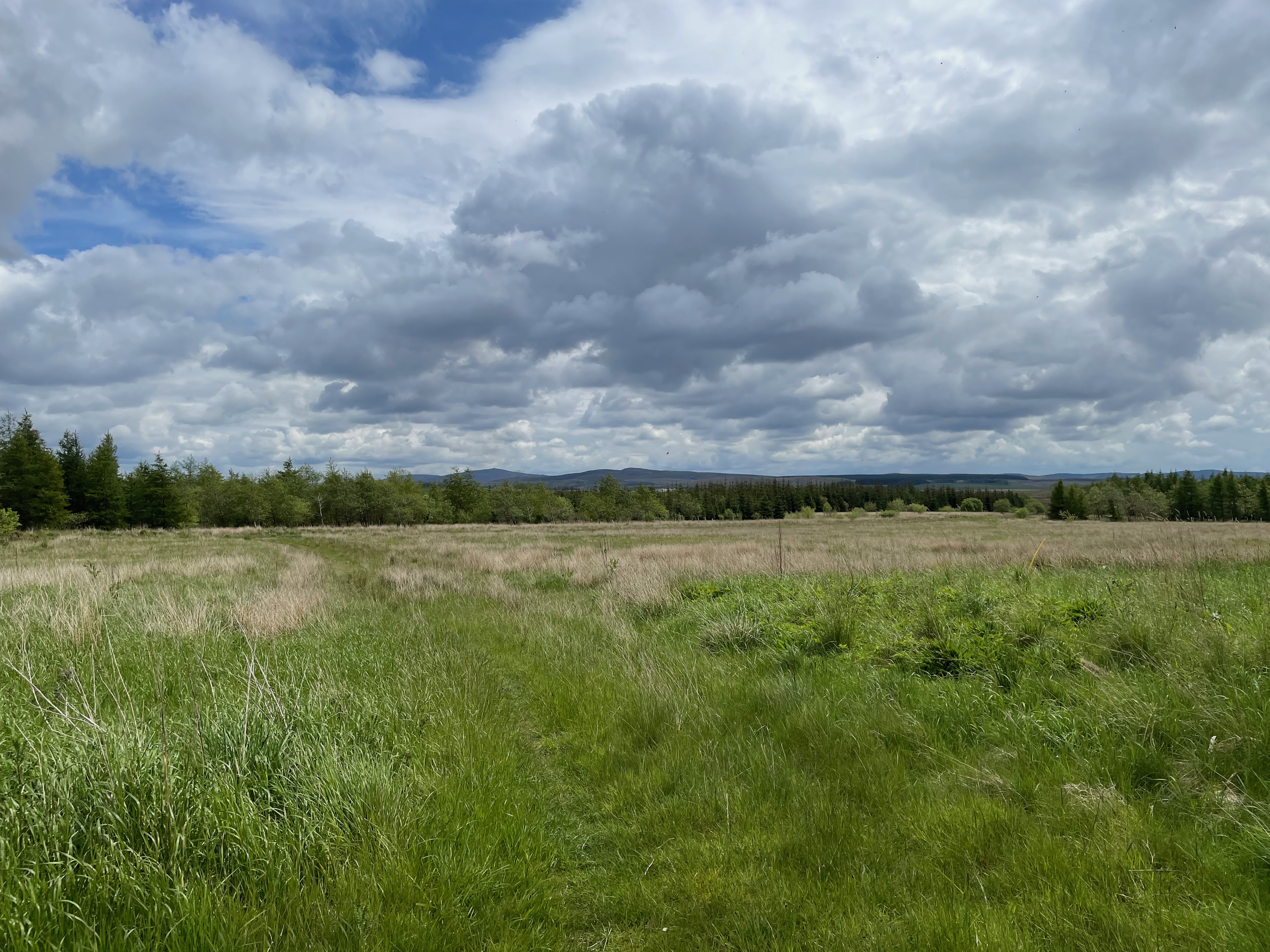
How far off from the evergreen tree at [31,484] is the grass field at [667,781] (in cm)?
5955

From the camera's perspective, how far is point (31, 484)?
5078 centimetres

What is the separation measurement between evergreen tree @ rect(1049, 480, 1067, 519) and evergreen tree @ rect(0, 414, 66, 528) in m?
122

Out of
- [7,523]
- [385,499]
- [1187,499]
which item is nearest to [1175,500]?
[1187,499]

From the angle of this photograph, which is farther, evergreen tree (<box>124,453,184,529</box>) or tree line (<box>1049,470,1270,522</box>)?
tree line (<box>1049,470,1270,522</box>)

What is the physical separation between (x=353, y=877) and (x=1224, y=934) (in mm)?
4013

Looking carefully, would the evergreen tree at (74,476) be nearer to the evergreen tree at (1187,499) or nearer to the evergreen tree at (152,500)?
the evergreen tree at (152,500)

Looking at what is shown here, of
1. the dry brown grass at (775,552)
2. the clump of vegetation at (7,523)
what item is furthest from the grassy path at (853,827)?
the clump of vegetation at (7,523)

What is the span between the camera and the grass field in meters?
2.78

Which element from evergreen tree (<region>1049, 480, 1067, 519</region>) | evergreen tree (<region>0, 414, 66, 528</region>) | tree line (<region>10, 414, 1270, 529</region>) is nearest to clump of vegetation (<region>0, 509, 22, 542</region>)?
tree line (<region>10, 414, 1270, 529</region>)

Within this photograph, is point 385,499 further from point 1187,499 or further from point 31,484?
point 1187,499

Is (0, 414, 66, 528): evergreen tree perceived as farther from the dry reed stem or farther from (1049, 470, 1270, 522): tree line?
(1049, 470, 1270, 522): tree line

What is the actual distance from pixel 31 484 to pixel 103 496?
34.2 ft

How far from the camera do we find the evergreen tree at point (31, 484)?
165 feet

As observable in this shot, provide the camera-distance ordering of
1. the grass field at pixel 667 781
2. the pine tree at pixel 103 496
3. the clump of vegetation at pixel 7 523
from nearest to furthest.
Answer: the grass field at pixel 667 781, the clump of vegetation at pixel 7 523, the pine tree at pixel 103 496
